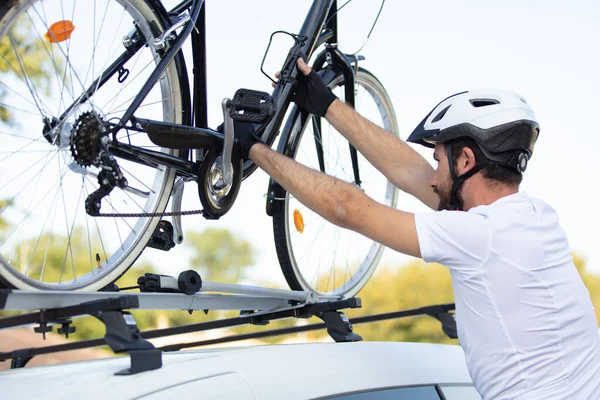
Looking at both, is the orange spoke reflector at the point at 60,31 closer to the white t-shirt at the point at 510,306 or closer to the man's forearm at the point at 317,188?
the man's forearm at the point at 317,188

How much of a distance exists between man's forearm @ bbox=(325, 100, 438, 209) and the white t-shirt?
0.70 meters

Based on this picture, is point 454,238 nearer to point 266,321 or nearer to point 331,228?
point 266,321

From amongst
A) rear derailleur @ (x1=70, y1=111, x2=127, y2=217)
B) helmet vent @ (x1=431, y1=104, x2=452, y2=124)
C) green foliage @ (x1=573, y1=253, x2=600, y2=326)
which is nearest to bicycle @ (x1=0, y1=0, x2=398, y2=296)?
rear derailleur @ (x1=70, y1=111, x2=127, y2=217)

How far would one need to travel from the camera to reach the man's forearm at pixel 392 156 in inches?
113

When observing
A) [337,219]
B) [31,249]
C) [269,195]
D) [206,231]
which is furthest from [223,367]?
[206,231]

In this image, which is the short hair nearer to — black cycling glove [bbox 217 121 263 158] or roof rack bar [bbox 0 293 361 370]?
roof rack bar [bbox 0 293 361 370]

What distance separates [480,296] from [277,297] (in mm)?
662

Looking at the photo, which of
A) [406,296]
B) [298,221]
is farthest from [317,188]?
[406,296]

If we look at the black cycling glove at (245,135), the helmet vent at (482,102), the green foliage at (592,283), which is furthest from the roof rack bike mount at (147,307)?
the green foliage at (592,283)

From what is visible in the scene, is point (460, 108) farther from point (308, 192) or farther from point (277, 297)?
point (277, 297)

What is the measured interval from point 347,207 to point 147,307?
2.24ft

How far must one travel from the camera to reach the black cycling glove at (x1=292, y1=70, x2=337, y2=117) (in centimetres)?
280

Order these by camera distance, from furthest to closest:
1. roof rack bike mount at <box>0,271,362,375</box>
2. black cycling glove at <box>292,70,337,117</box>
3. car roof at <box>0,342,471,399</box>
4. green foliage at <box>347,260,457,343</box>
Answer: green foliage at <box>347,260,457,343</box> → black cycling glove at <box>292,70,337,117</box> → roof rack bike mount at <box>0,271,362,375</box> → car roof at <box>0,342,471,399</box>

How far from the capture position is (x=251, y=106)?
258 centimetres
